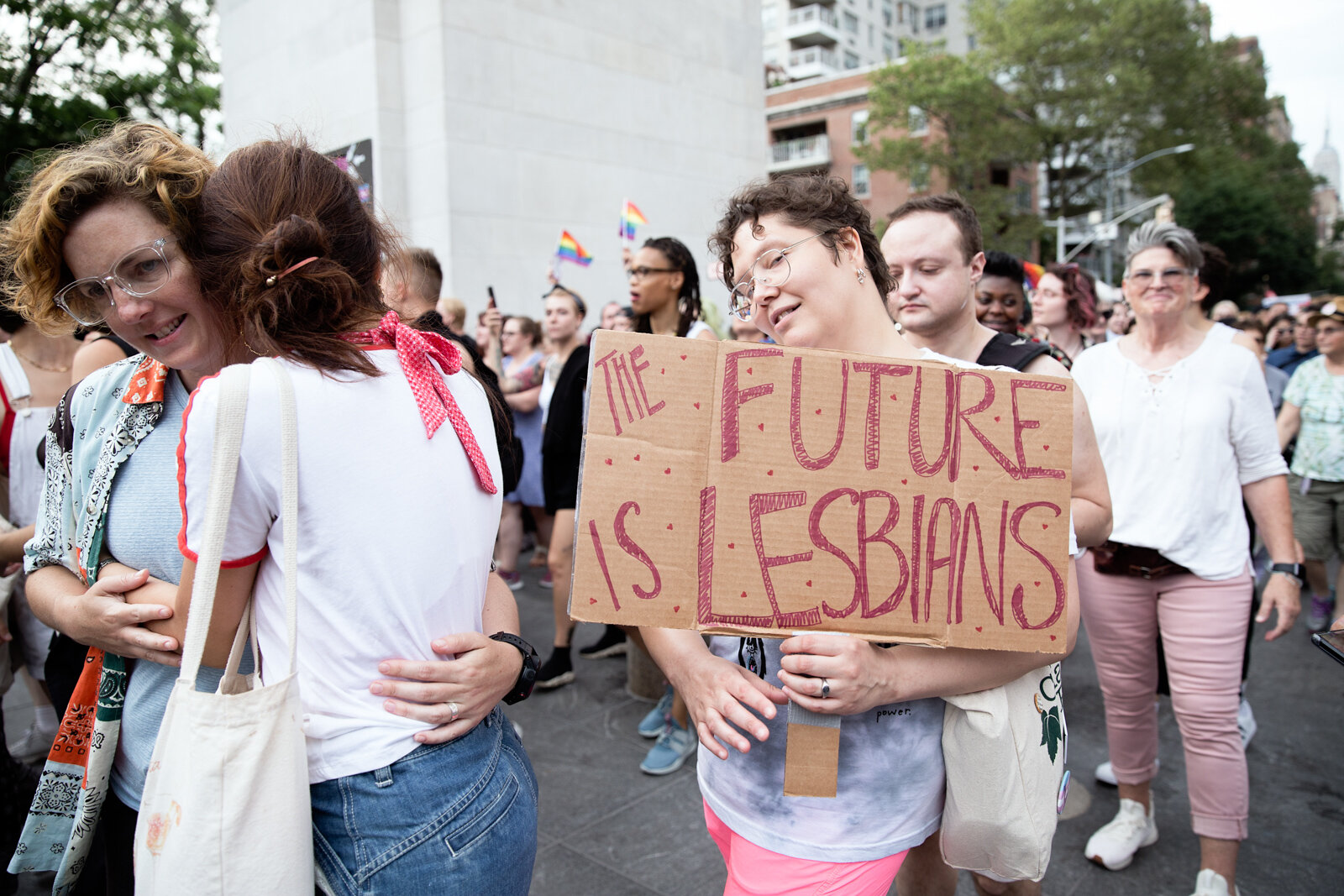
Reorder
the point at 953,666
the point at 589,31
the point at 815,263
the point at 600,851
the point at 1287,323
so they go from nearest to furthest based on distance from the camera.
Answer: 1. the point at 953,666
2. the point at 815,263
3. the point at 600,851
4. the point at 1287,323
5. the point at 589,31

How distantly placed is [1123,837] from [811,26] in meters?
60.8

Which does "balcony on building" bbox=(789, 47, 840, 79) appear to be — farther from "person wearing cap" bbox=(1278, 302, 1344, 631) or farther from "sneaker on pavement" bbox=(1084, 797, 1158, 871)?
"sneaker on pavement" bbox=(1084, 797, 1158, 871)

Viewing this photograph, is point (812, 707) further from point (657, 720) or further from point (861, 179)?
point (861, 179)

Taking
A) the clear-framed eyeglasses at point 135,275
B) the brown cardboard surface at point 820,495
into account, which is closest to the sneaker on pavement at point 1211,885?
the brown cardboard surface at point 820,495

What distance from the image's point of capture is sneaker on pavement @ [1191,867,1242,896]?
2535 millimetres

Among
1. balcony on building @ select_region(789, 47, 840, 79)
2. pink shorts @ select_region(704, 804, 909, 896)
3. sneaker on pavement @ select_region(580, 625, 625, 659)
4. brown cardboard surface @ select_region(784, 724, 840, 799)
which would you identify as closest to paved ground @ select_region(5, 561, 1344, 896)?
sneaker on pavement @ select_region(580, 625, 625, 659)

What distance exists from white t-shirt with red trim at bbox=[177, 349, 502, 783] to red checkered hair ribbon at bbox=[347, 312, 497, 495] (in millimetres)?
18

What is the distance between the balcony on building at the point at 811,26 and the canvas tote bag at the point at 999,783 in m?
61.6

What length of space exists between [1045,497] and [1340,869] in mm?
2591

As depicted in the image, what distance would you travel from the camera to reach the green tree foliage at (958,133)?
33.5 meters

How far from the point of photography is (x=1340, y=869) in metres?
2.83

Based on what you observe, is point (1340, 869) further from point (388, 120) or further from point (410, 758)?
point (388, 120)

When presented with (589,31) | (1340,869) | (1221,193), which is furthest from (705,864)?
(1221,193)

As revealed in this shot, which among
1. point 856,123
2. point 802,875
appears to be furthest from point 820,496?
point 856,123
